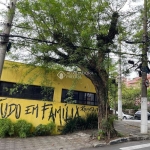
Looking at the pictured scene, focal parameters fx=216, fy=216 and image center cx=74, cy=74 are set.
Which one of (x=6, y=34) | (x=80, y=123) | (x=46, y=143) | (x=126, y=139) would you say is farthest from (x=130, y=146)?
(x=6, y=34)

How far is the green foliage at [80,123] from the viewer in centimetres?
1183

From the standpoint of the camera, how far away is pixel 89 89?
1391 cm

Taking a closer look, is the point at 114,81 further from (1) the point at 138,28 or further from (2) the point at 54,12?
(2) the point at 54,12

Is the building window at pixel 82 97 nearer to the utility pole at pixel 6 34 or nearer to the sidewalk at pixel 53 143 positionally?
the sidewalk at pixel 53 143

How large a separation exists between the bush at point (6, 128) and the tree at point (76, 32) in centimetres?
336

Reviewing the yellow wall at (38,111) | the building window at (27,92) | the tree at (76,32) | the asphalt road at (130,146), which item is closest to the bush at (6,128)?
the yellow wall at (38,111)

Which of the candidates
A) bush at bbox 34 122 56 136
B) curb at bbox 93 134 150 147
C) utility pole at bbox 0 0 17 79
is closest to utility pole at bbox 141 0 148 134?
curb at bbox 93 134 150 147

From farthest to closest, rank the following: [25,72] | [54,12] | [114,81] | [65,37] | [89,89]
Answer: [89,89]
[25,72]
[114,81]
[65,37]
[54,12]

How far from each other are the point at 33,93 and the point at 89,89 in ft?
12.6

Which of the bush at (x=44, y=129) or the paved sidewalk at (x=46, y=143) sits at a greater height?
the bush at (x=44, y=129)

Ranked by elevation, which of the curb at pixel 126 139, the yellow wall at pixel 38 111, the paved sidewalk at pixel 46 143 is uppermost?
the yellow wall at pixel 38 111

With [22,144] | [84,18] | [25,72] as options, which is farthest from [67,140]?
[84,18]

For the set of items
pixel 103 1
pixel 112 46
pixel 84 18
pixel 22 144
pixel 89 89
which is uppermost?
pixel 103 1

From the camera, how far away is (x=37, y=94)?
11875 mm
